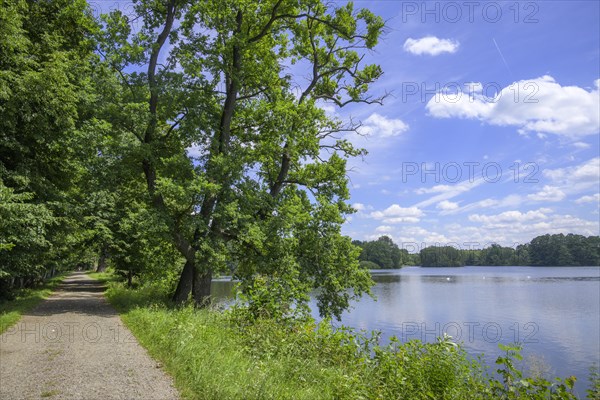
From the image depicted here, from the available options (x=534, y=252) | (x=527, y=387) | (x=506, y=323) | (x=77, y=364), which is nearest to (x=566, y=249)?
(x=534, y=252)

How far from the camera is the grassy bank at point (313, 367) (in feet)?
19.0

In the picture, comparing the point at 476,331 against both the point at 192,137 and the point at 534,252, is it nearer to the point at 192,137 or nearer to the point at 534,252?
the point at 192,137

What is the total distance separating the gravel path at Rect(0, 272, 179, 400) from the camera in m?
6.04

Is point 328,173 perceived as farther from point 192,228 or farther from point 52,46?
point 52,46

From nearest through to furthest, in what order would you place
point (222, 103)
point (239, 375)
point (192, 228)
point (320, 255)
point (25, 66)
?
point (239, 375)
point (25, 66)
point (192, 228)
point (320, 255)
point (222, 103)

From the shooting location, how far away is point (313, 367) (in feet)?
23.3

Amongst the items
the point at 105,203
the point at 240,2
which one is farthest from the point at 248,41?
the point at 105,203

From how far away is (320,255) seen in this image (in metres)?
17.5

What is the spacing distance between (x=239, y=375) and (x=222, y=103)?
1455 cm

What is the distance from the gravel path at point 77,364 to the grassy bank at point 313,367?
38 cm

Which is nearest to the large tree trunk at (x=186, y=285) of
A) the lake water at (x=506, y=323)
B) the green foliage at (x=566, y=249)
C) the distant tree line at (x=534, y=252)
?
the lake water at (x=506, y=323)

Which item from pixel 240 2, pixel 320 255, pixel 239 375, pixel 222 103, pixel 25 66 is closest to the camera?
pixel 239 375

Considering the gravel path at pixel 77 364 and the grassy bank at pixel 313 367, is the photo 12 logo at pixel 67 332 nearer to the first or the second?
the gravel path at pixel 77 364

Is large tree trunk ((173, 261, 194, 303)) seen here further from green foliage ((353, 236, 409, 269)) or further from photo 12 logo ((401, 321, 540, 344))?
green foliage ((353, 236, 409, 269))
